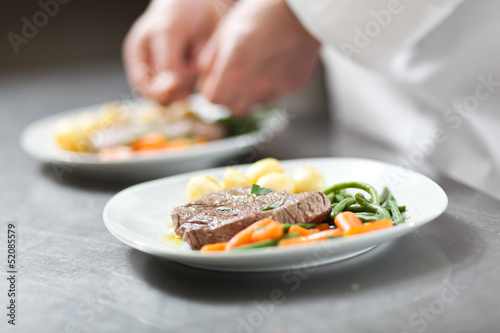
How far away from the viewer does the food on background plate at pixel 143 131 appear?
79.0 inches

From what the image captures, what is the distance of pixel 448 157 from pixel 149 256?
939 millimetres

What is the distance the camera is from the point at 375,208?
1160 mm

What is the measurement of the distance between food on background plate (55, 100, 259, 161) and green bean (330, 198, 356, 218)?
824 millimetres

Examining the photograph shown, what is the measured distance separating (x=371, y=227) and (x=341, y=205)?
0.47 ft

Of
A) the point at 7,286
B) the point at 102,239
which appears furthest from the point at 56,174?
the point at 7,286

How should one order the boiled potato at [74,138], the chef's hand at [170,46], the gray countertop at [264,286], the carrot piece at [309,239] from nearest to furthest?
the gray countertop at [264,286] < the carrot piece at [309,239] < the boiled potato at [74,138] < the chef's hand at [170,46]

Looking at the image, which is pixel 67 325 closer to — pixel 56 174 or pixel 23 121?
pixel 56 174

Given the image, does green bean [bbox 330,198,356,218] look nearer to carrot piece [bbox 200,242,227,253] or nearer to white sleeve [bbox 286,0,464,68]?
carrot piece [bbox 200,242,227,253]

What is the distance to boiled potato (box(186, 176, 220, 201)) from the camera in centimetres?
135

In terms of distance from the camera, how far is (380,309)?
2.89ft

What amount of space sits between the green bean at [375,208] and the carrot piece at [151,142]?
946 millimetres

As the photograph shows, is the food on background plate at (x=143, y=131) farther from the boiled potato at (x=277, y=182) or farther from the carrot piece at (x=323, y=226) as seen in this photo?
the carrot piece at (x=323, y=226)

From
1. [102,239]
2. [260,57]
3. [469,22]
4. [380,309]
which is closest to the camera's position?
[380,309]

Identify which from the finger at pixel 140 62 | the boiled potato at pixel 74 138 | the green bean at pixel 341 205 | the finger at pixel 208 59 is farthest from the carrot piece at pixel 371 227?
the finger at pixel 140 62
